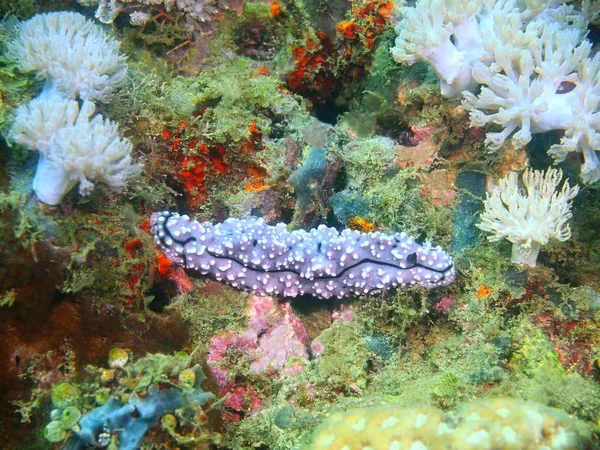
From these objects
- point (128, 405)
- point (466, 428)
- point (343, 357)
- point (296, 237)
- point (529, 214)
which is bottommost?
point (343, 357)

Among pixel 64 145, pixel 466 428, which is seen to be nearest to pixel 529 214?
pixel 466 428

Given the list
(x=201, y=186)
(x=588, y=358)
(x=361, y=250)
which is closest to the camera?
(x=588, y=358)

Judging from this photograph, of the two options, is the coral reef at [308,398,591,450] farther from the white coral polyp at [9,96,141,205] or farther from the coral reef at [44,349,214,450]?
the white coral polyp at [9,96,141,205]

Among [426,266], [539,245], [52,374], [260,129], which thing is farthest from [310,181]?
[52,374]

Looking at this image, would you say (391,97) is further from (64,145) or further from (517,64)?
(64,145)

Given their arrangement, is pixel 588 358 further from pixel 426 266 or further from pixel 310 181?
pixel 310 181

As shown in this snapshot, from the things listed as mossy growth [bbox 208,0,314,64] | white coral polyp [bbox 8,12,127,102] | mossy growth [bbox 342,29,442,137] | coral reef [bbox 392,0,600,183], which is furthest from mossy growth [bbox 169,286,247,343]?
mossy growth [bbox 208,0,314,64]
